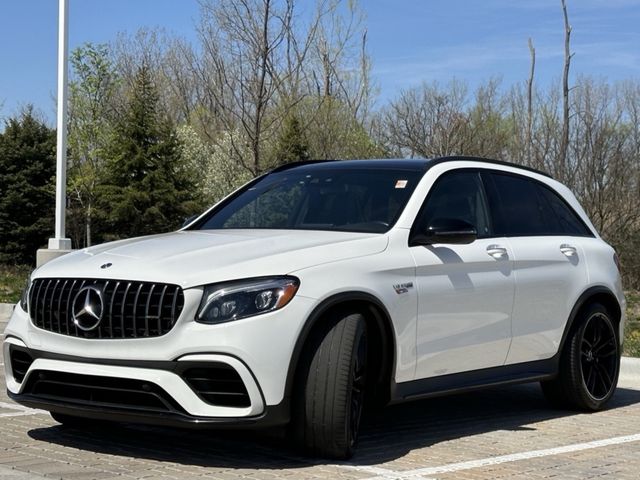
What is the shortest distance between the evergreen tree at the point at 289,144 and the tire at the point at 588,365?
23.6 meters

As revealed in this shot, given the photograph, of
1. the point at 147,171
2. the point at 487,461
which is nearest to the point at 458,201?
the point at 487,461

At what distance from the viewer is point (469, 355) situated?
20.6 feet

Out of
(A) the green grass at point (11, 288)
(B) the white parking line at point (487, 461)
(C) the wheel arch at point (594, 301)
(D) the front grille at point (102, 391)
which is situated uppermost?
(C) the wheel arch at point (594, 301)

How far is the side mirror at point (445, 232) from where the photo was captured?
5977mm

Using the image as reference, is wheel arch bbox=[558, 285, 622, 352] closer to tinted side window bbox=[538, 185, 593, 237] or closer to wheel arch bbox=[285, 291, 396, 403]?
tinted side window bbox=[538, 185, 593, 237]

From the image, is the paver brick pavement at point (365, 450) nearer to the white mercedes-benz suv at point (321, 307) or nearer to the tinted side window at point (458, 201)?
the white mercedes-benz suv at point (321, 307)

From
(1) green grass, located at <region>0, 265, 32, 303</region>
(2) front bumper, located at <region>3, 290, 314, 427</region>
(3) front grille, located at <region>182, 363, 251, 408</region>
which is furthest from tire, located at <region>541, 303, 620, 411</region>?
(1) green grass, located at <region>0, 265, 32, 303</region>

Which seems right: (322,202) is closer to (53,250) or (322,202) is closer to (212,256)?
(212,256)

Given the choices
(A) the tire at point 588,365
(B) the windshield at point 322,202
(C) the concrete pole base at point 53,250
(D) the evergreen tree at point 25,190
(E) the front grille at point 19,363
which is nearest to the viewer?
(E) the front grille at point 19,363

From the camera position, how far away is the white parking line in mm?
5145

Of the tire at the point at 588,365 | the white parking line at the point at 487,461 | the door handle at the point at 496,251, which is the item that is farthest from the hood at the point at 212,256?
the tire at the point at 588,365

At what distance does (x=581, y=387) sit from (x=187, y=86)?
54265mm

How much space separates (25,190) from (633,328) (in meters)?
27.9

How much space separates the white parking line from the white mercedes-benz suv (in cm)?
28
